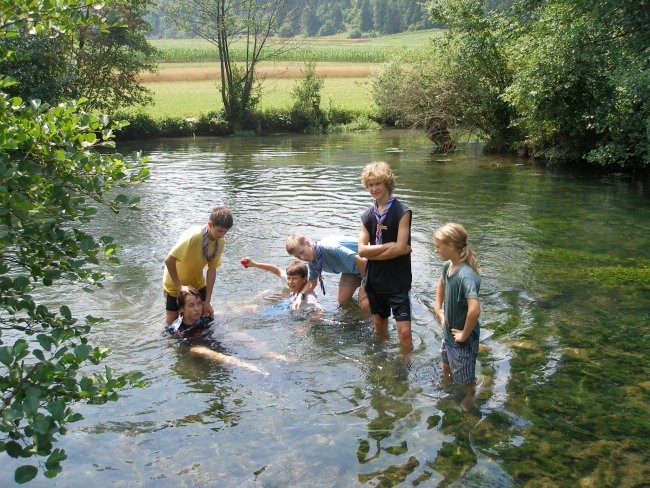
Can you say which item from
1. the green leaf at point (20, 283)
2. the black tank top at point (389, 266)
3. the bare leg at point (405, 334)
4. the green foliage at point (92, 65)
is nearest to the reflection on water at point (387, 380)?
the bare leg at point (405, 334)

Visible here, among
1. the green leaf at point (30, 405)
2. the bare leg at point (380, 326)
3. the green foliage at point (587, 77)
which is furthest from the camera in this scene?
the green foliage at point (587, 77)

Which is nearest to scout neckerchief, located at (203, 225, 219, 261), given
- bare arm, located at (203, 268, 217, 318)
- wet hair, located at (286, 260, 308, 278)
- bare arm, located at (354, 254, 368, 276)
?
bare arm, located at (203, 268, 217, 318)

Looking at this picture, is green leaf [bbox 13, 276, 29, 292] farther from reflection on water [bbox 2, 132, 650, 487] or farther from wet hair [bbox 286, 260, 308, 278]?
wet hair [bbox 286, 260, 308, 278]

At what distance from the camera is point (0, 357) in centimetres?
323

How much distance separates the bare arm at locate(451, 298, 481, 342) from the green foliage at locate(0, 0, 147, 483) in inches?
122

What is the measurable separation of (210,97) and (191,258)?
140 ft

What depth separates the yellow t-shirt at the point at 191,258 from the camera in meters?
7.94

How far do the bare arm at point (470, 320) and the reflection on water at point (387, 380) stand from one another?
0.75 m

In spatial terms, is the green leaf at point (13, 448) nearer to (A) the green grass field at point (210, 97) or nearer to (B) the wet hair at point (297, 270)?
(B) the wet hair at point (297, 270)

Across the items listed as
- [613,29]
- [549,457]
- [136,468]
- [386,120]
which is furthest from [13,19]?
[386,120]

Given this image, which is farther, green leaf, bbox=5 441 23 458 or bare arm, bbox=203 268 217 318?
bare arm, bbox=203 268 217 318

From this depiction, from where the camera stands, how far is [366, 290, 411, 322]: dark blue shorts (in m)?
7.44

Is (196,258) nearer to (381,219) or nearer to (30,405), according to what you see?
(381,219)

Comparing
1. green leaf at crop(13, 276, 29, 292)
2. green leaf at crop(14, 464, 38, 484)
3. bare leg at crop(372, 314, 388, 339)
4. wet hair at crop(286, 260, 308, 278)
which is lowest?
bare leg at crop(372, 314, 388, 339)
